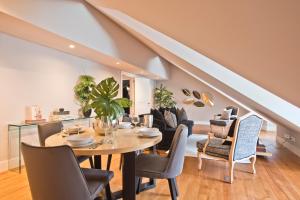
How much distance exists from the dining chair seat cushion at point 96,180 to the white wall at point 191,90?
7.88m

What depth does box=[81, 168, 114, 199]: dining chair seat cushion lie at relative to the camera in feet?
5.31

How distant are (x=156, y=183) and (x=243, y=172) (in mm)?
1468

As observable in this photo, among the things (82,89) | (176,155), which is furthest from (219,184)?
(82,89)

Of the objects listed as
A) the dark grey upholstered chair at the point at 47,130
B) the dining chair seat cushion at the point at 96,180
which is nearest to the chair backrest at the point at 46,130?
the dark grey upholstered chair at the point at 47,130

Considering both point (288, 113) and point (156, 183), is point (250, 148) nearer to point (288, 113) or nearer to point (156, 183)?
point (288, 113)

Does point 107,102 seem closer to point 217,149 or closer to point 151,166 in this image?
point 151,166

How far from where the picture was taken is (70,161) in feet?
4.56

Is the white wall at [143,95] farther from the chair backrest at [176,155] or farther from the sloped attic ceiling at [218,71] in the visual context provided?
the chair backrest at [176,155]

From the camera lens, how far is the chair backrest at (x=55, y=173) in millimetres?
1360

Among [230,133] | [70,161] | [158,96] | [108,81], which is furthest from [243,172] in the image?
[158,96]

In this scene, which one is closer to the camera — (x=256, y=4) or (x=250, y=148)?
(x=256, y=4)

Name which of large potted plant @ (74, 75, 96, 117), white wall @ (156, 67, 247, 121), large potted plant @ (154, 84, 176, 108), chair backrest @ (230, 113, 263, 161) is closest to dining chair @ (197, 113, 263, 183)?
chair backrest @ (230, 113, 263, 161)

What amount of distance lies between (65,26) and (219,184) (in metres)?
3.02

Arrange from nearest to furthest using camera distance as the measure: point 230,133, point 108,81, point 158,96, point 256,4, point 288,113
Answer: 1. point 256,4
2. point 108,81
3. point 230,133
4. point 288,113
5. point 158,96
